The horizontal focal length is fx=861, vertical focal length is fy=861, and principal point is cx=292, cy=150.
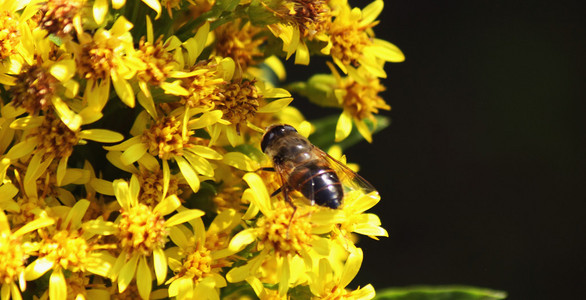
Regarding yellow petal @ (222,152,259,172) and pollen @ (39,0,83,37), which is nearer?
pollen @ (39,0,83,37)

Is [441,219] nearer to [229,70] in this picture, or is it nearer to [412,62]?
[412,62]

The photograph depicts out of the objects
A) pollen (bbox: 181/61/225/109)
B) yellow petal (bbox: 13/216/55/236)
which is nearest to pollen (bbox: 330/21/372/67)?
pollen (bbox: 181/61/225/109)

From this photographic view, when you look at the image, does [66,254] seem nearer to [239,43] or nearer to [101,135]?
[101,135]

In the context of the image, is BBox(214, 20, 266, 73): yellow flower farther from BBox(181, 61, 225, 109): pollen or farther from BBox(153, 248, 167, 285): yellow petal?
BBox(153, 248, 167, 285): yellow petal

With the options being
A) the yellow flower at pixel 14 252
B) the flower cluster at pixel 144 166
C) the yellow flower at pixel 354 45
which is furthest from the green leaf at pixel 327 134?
the yellow flower at pixel 14 252

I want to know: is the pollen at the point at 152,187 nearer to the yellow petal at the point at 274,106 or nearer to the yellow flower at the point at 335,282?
the yellow petal at the point at 274,106

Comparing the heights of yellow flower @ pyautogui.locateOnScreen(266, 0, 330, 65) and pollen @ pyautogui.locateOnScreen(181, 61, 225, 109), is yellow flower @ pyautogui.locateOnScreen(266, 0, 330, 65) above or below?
above

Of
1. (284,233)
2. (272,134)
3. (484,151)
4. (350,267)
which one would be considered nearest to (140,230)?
(284,233)
